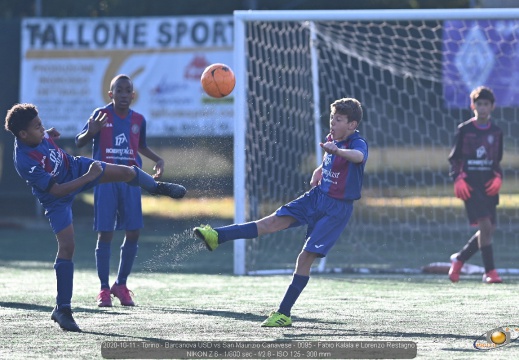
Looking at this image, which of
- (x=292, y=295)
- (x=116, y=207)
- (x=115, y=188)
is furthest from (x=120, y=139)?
(x=292, y=295)

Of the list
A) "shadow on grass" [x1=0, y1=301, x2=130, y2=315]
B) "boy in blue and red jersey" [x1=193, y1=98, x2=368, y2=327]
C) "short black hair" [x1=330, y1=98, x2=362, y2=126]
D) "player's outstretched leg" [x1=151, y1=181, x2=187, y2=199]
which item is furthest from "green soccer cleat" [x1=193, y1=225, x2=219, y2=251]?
"short black hair" [x1=330, y1=98, x2=362, y2=126]

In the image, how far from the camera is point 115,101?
317 inches

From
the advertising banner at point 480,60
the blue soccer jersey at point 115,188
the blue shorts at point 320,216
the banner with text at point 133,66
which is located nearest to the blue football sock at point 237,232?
the blue shorts at point 320,216

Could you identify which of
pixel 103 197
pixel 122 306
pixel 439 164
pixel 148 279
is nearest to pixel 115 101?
pixel 103 197

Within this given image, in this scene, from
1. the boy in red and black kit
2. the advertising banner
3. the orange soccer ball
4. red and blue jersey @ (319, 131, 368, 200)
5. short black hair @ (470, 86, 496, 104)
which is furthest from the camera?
the advertising banner

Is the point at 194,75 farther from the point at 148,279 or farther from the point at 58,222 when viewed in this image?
the point at 58,222

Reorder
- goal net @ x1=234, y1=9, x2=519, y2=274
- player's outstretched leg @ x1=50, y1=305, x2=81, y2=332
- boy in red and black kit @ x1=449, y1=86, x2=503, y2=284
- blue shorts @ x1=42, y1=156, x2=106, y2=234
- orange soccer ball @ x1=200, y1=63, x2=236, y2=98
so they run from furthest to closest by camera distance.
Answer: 1. goal net @ x1=234, y1=9, x2=519, y2=274
2. boy in red and black kit @ x1=449, y1=86, x2=503, y2=284
3. orange soccer ball @ x1=200, y1=63, x2=236, y2=98
4. blue shorts @ x1=42, y1=156, x2=106, y2=234
5. player's outstretched leg @ x1=50, y1=305, x2=81, y2=332

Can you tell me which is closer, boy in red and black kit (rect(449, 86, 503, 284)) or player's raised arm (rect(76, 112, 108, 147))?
player's raised arm (rect(76, 112, 108, 147))

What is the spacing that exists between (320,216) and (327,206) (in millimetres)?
82

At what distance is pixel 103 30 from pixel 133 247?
816cm

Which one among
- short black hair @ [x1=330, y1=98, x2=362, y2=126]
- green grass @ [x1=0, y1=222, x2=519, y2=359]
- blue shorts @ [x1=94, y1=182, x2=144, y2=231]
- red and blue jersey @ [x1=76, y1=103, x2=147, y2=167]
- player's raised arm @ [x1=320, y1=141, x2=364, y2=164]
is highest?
short black hair @ [x1=330, y1=98, x2=362, y2=126]

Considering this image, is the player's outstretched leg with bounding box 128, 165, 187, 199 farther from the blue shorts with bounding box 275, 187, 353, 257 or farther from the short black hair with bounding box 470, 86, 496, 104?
the short black hair with bounding box 470, 86, 496, 104

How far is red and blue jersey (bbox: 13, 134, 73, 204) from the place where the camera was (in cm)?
653

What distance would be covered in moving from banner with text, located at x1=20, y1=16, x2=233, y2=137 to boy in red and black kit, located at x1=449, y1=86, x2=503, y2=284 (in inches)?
235
